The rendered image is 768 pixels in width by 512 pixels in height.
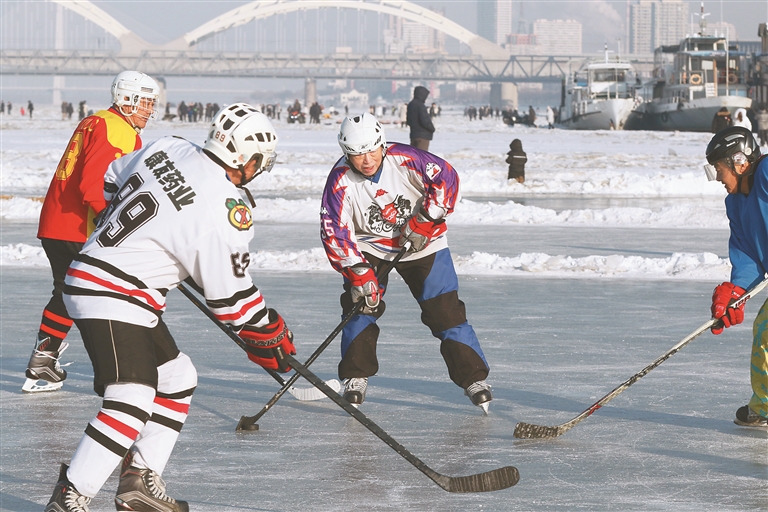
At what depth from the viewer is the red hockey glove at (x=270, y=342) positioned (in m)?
3.23

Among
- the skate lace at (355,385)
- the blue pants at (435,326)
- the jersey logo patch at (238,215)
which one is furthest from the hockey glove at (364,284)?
the jersey logo patch at (238,215)

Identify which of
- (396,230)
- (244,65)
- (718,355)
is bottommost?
(718,355)

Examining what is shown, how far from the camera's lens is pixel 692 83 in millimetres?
52094

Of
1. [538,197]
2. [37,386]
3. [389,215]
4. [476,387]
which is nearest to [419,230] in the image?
[389,215]

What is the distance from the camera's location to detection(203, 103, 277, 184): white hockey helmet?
3.13 metres

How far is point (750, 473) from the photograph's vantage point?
388cm

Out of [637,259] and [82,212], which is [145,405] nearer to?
[82,212]

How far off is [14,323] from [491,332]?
3157 mm

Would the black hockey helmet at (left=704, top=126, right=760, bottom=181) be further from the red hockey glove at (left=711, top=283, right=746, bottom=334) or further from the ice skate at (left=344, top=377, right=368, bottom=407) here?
the ice skate at (left=344, top=377, right=368, bottom=407)

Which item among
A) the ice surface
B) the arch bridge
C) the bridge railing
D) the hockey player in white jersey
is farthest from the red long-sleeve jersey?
the arch bridge

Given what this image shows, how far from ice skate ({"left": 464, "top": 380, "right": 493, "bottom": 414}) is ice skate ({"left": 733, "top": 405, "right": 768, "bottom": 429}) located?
1105 millimetres

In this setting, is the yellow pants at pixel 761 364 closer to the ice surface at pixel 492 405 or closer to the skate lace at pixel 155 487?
the ice surface at pixel 492 405

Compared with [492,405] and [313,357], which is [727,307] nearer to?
[492,405]

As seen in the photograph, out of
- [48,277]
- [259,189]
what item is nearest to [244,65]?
[259,189]
